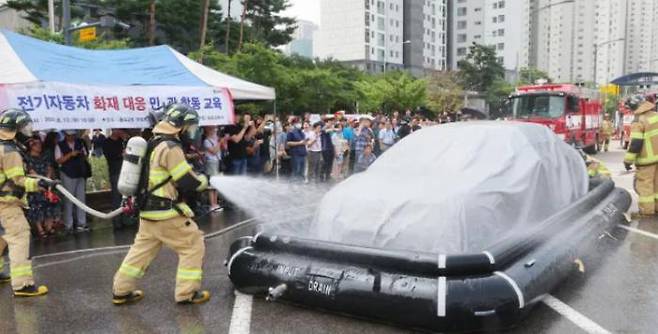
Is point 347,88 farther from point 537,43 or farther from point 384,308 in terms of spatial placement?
point 537,43

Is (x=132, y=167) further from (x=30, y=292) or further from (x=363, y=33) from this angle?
(x=363, y=33)

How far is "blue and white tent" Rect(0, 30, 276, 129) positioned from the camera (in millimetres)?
8469

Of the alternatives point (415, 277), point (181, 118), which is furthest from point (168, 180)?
point (415, 277)

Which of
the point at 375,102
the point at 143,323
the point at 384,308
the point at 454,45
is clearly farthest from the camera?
the point at 454,45

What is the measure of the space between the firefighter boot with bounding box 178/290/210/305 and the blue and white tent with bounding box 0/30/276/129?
429 centimetres

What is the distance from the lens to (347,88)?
167 feet

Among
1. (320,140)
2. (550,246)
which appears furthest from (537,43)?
(550,246)

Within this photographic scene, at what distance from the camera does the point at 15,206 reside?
6.04 metres

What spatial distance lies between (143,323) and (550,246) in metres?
3.67

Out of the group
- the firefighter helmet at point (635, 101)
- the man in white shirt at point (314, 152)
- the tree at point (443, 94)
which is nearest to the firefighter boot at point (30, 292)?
the firefighter helmet at point (635, 101)

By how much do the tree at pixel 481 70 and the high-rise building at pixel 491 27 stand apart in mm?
30038

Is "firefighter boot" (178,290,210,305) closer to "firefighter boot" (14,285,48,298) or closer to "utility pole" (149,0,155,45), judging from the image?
"firefighter boot" (14,285,48,298)

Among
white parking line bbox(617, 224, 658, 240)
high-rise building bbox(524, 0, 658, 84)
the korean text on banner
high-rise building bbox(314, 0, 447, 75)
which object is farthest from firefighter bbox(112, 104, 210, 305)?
high-rise building bbox(524, 0, 658, 84)

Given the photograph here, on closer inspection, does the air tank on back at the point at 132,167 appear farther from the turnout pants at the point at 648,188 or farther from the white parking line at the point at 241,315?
the turnout pants at the point at 648,188
